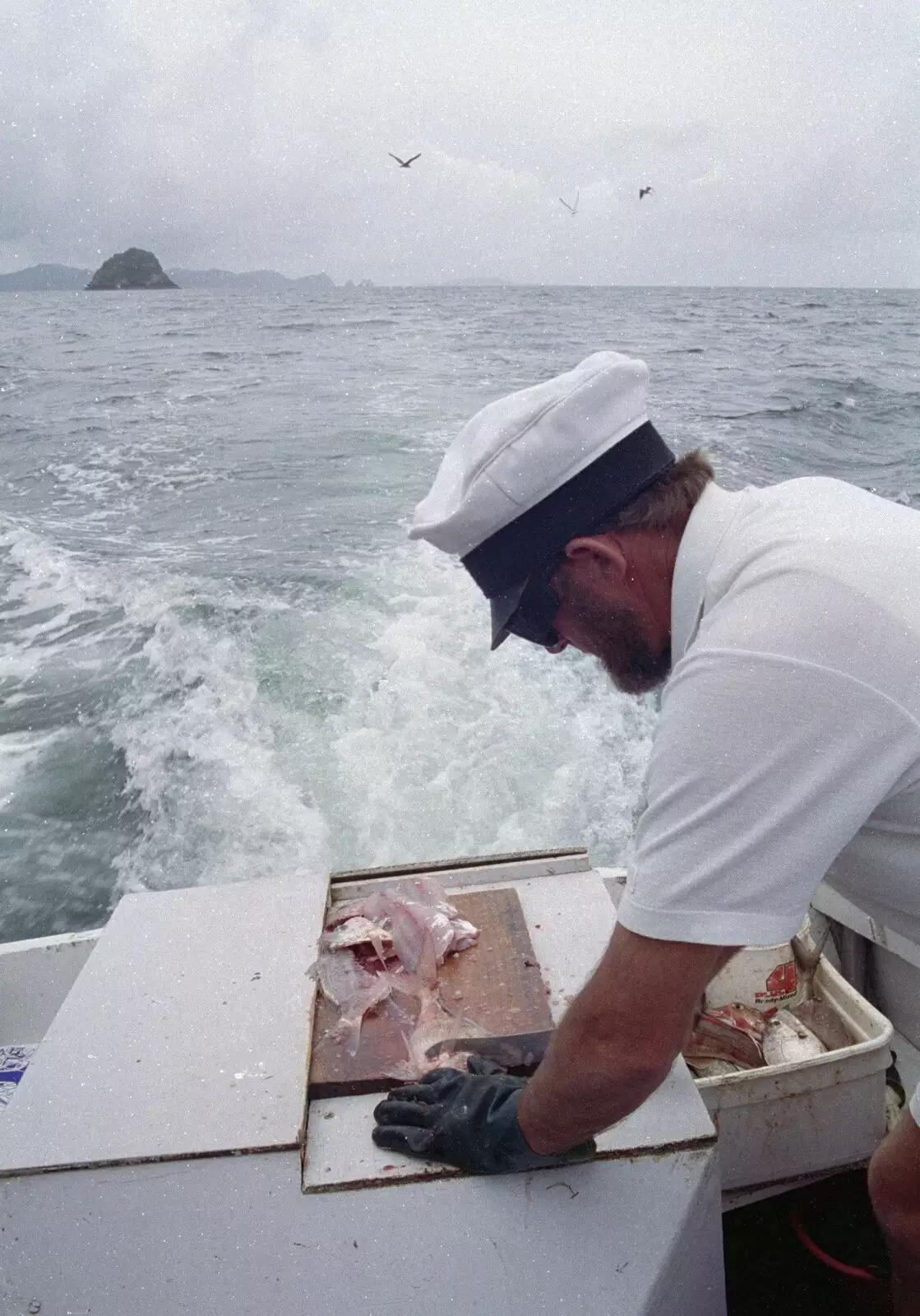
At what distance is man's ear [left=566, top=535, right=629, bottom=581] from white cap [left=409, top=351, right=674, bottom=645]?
0.06ft

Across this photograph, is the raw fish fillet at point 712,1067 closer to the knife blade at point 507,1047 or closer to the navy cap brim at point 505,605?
the knife blade at point 507,1047

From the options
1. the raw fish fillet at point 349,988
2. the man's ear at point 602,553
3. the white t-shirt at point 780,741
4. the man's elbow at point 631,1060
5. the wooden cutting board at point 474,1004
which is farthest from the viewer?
the raw fish fillet at point 349,988

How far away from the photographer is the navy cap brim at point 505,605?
1461 mm

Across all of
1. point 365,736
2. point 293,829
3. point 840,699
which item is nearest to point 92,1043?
point 840,699

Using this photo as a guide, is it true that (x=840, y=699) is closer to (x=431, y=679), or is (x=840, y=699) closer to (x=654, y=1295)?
(x=654, y=1295)

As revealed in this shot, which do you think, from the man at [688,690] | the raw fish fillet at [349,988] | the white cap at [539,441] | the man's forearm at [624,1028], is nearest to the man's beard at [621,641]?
the man at [688,690]

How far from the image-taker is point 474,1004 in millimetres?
1858

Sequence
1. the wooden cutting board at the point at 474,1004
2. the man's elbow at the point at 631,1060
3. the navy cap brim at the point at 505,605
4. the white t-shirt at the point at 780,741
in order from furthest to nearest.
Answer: the wooden cutting board at the point at 474,1004 < the navy cap brim at the point at 505,605 < the man's elbow at the point at 631,1060 < the white t-shirt at the point at 780,741

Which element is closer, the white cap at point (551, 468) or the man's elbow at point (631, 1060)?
the man's elbow at point (631, 1060)

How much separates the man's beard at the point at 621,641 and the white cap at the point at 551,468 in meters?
0.10

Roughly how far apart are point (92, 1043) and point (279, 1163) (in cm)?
49

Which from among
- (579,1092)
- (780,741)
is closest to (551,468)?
(780,741)

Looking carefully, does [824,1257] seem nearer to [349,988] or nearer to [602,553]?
[349,988]

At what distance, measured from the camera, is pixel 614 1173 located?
58.7 inches
